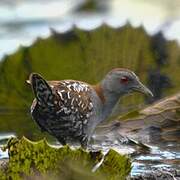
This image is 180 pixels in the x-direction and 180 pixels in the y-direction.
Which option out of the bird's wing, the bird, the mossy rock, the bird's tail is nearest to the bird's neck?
the bird

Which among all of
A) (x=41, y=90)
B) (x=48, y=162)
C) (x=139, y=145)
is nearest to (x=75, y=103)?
(x=41, y=90)

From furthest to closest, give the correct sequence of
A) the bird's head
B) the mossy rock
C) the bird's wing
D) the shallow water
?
the bird's head
the bird's wing
the shallow water
the mossy rock

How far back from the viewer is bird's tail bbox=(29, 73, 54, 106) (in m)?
8.43

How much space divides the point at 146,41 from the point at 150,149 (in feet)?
7.97

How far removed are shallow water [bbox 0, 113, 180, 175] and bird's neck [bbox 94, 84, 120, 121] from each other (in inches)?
9.3

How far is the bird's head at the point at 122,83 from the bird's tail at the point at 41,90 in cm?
128

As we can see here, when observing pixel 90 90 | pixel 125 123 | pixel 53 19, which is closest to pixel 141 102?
pixel 125 123

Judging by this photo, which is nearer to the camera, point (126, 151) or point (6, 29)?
point (126, 151)

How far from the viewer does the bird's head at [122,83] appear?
390 inches

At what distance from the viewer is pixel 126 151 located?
9.22 metres

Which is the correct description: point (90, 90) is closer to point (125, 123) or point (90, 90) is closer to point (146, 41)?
point (125, 123)

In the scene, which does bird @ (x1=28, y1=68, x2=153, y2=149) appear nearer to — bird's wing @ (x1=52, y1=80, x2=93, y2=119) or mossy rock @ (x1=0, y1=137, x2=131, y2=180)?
bird's wing @ (x1=52, y1=80, x2=93, y2=119)

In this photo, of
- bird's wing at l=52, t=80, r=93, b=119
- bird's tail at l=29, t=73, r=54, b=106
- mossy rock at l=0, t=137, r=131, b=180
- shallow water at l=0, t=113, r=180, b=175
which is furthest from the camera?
bird's wing at l=52, t=80, r=93, b=119

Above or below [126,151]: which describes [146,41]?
above
